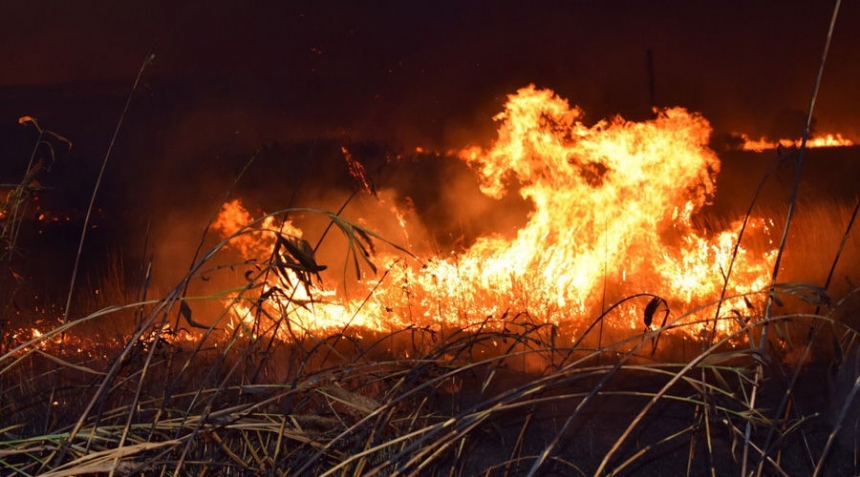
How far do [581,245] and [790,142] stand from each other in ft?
30.0

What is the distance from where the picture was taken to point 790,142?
15.2 meters

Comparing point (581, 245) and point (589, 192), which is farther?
point (589, 192)

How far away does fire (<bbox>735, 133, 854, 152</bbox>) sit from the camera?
605 inches

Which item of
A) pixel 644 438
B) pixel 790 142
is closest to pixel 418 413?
pixel 644 438

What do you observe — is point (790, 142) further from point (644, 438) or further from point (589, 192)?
point (644, 438)

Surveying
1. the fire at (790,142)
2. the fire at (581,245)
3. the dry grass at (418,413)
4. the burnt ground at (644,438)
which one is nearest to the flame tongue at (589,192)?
the fire at (581,245)

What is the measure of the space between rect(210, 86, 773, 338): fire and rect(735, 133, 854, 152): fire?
6.64 metres

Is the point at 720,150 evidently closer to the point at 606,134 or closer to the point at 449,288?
the point at 606,134

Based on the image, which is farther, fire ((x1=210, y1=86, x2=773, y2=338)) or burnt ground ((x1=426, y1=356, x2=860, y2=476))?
fire ((x1=210, y1=86, x2=773, y2=338))

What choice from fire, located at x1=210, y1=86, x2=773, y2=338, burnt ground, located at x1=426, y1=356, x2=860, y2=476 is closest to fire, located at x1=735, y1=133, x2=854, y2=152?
fire, located at x1=210, y1=86, x2=773, y2=338

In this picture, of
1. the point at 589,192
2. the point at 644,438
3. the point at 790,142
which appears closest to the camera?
the point at 644,438

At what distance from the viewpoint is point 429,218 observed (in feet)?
40.4

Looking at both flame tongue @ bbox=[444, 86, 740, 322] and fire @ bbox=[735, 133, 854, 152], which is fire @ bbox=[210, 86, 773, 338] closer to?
flame tongue @ bbox=[444, 86, 740, 322]

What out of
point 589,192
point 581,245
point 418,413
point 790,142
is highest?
point 790,142
